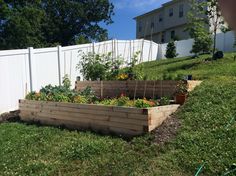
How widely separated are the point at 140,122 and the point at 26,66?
521 centimetres

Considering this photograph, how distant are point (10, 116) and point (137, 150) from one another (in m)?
4.72

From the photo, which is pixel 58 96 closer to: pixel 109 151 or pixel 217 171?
pixel 109 151

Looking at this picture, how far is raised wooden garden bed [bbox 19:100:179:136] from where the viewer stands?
19.3 feet

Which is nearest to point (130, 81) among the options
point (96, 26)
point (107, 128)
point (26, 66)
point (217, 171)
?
point (107, 128)

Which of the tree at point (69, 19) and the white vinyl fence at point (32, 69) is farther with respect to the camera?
the tree at point (69, 19)

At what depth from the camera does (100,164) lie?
16.2ft

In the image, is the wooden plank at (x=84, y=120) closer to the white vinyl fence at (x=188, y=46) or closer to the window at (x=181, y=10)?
the white vinyl fence at (x=188, y=46)

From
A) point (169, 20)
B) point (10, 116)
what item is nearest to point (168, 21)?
point (169, 20)

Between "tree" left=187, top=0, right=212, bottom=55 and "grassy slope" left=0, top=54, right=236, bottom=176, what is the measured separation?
8.54 meters

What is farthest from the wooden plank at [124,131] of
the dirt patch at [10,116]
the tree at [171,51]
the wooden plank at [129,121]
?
the tree at [171,51]

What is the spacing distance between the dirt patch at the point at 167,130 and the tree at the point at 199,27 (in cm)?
907

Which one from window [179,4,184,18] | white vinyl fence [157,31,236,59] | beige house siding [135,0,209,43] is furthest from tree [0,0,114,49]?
white vinyl fence [157,31,236,59]

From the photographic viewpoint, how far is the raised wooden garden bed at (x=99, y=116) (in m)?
5.88

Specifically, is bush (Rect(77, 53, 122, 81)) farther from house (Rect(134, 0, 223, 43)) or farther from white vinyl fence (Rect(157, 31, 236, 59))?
house (Rect(134, 0, 223, 43))
